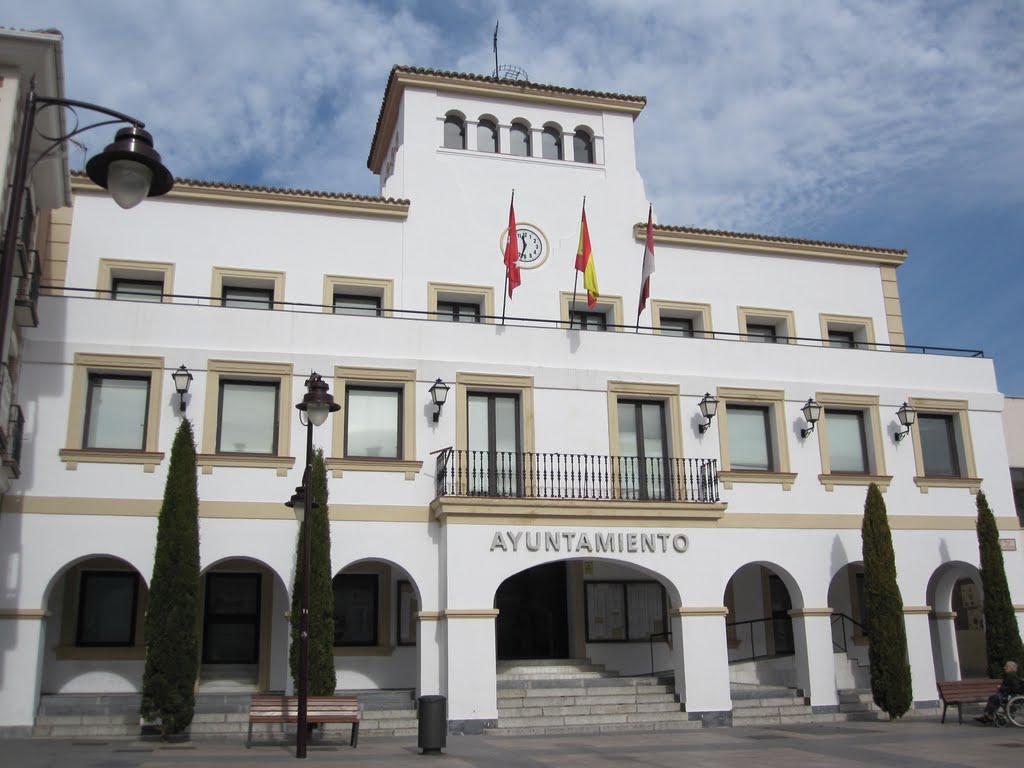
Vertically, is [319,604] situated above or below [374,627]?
above

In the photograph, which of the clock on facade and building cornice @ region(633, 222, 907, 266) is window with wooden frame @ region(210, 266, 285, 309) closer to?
the clock on facade

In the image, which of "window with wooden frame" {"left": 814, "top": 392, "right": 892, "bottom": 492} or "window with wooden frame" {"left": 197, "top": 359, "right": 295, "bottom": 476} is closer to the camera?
"window with wooden frame" {"left": 197, "top": 359, "right": 295, "bottom": 476}

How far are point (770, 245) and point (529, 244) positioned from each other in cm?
579

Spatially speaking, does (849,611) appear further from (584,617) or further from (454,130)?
(454,130)

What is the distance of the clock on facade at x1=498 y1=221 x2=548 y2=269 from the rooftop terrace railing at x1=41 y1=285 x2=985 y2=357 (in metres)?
1.51

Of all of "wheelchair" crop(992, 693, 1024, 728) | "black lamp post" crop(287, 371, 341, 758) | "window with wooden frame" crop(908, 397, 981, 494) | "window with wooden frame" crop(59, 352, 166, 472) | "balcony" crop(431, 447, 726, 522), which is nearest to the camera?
"black lamp post" crop(287, 371, 341, 758)

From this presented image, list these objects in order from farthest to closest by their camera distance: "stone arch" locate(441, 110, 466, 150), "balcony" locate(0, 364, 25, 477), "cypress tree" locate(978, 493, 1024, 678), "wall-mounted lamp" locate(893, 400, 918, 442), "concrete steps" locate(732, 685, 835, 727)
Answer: "stone arch" locate(441, 110, 466, 150), "wall-mounted lamp" locate(893, 400, 918, 442), "cypress tree" locate(978, 493, 1024, 678), "concrete steps" locate(732, 685, 835, 727), "balcony" locate(0, 364, 25, 477)

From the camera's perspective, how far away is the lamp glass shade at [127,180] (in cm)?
750

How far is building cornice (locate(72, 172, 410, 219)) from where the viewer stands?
21.0m

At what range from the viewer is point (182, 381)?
18.2 metres

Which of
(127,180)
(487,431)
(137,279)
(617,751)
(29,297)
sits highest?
(137,279)

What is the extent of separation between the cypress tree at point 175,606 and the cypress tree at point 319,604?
5.29ft

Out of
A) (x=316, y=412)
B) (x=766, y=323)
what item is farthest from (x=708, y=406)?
(x=316, y=412)

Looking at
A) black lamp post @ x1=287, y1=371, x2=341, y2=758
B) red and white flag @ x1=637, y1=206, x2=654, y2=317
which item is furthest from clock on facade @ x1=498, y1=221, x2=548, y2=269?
black lamp post @ x1=287, y1=371, x2=341, y2=758
